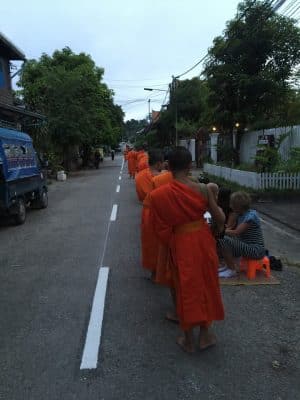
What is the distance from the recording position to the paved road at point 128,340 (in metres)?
3.42

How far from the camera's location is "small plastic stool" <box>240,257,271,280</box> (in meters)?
6.01

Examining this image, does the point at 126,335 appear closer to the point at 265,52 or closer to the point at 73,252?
the point at 73,252

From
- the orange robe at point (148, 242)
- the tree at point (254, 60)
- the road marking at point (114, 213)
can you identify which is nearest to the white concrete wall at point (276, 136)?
the tree at point (254, 60)

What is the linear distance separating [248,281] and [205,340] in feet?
6.74

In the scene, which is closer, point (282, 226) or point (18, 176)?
point (282, 226)

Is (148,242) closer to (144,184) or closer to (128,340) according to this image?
(144,184)

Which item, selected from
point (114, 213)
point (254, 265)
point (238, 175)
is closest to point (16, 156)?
point (114, 213)

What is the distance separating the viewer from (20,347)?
13.6 ft

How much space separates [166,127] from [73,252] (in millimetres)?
44306

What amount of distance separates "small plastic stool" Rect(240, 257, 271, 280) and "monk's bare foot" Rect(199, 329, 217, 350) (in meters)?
2.05

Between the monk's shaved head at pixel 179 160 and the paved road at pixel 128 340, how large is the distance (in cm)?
156

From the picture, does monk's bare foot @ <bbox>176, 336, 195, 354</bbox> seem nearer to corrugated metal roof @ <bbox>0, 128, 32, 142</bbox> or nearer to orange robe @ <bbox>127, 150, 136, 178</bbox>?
corrugated metal roof @ <bbox>0, 128, 32, 142</bbox>

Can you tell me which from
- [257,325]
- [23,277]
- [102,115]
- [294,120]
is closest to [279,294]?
[257,325]

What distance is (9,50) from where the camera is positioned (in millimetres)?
23141
